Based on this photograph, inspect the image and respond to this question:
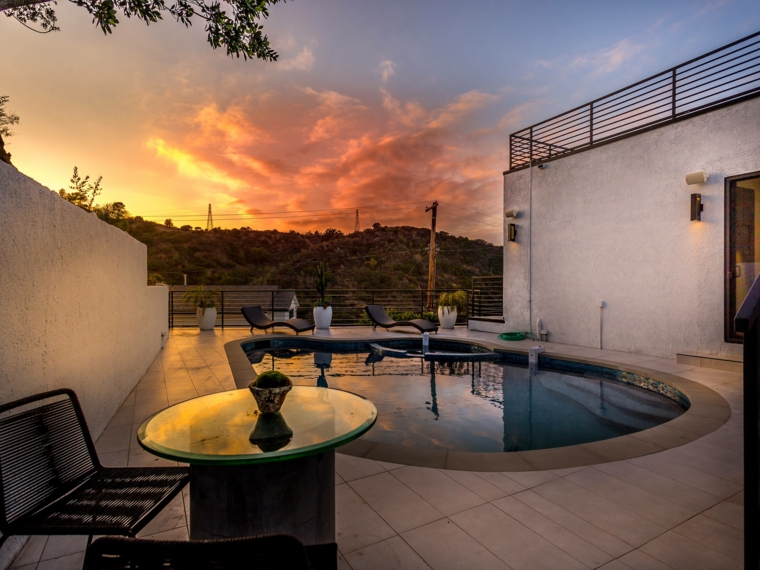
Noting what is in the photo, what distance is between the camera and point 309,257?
30.0 metres

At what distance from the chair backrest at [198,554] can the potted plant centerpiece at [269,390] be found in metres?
1.11

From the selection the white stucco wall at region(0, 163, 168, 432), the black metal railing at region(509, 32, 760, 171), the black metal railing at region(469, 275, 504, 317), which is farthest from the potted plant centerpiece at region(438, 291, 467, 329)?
the white stucco wall at region(0, 163, 168, 432)

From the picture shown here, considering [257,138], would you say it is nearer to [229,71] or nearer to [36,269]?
[229,71]

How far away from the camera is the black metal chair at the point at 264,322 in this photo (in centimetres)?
925

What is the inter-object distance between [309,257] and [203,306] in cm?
2000

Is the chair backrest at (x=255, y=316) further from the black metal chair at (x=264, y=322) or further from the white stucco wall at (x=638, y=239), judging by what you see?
the white stucco wall at (x=638, y=239)

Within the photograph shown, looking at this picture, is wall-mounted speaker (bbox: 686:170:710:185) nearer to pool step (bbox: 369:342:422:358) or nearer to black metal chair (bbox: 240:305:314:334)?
pool step (bbox: 369:342:422:358)

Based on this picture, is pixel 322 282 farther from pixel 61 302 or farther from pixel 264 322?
pixel 61 302

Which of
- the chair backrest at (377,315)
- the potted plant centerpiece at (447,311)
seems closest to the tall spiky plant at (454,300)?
the potted plant centerpiece at (447,311)

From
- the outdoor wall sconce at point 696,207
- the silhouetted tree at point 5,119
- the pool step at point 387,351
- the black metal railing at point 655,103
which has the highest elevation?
the black metal railing at point 655,103

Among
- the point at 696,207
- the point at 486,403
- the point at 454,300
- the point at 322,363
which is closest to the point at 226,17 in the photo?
the point at 486,403

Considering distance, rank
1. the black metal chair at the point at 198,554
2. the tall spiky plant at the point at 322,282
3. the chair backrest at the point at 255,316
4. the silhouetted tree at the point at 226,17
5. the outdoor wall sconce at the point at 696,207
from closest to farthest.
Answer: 1. the black metal chair at the point at 198,554
2. the silhouetted tree at the point at 226,17
3. the outdoor wall sconce at the point at 696,207
4. the chair backrest at the point at 255,316
5. the tall spiky plant at the point at 322,282

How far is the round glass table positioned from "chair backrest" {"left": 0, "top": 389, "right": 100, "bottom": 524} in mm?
335

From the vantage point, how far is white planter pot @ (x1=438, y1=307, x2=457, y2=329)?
10414 millimetres
